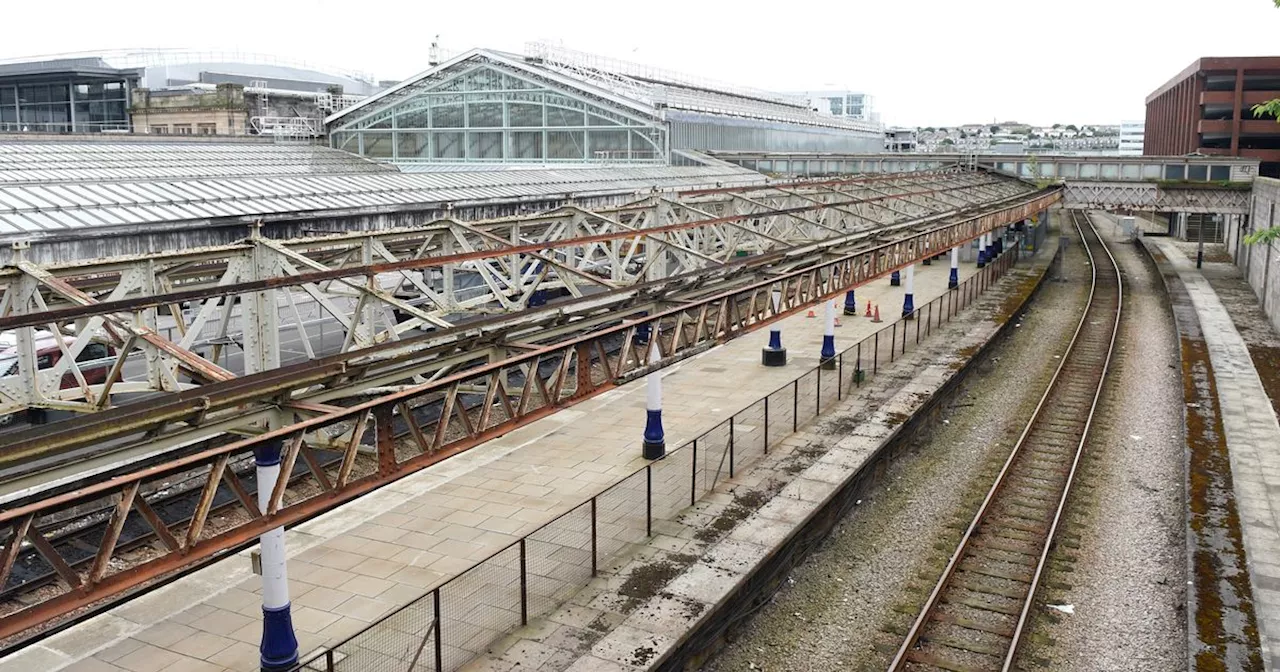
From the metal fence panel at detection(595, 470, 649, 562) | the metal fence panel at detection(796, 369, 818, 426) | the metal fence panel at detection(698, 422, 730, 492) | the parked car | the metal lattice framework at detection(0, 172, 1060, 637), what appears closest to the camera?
the metal lattice framework at detection(0, 172, 1060, 637)

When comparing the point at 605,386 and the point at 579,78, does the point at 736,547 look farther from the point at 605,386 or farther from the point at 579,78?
the point at 579,78

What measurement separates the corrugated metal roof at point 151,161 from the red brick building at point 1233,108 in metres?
70.1

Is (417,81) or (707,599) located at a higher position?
(417,81)

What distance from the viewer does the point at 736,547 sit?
1572 centimetres

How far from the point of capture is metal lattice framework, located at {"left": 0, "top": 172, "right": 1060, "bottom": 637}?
925 centimetres

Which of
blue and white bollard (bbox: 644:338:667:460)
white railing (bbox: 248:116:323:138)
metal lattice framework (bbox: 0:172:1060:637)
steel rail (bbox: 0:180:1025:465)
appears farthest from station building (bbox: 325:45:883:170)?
blue and white bollard (bbox: 644:338:667:460)

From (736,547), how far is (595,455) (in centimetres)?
563

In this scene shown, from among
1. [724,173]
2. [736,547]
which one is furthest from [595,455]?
[724,173]

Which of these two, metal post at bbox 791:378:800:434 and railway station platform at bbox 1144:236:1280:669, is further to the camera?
metal post at bbox 791:378:800:434

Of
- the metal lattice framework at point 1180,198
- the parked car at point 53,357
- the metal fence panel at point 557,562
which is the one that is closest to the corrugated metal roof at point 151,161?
the parked car at point 53,357

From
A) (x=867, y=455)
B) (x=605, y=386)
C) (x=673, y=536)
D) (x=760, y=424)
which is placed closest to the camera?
(x=605, y=386)

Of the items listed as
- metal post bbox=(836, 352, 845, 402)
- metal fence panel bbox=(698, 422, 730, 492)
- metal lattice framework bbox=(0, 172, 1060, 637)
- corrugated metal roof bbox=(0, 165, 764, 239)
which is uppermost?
corrugated metal roof bbox=(0, 165, 764, 239)

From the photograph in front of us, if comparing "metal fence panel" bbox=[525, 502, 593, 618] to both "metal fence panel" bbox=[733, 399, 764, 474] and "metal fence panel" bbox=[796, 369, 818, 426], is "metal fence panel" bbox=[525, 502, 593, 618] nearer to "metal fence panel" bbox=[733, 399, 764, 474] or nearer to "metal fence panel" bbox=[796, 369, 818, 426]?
"metal fence panel" bbox=[733, 399, 764, 474]

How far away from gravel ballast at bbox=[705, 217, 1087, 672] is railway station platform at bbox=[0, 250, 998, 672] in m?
4.31
